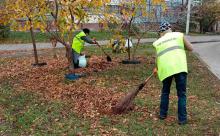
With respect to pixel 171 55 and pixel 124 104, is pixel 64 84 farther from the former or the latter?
pixel 171 55

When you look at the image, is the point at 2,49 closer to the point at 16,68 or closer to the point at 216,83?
Result: the point at 16,68

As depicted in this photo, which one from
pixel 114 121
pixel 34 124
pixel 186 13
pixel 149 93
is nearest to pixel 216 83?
pixel 149 93

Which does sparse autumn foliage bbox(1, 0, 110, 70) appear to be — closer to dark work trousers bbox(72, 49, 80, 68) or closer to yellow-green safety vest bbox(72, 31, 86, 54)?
yellow-green safety vest bbox(72, 31, 86, 54)

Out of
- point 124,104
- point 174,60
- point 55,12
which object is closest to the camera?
point 174,60

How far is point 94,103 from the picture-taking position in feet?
24.9

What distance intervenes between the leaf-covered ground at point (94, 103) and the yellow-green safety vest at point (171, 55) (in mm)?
869

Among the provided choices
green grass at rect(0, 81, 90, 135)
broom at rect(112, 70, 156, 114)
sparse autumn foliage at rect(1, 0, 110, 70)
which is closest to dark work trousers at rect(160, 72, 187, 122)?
broom at rect(112, 70, 156, 114)

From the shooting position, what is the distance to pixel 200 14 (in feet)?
101

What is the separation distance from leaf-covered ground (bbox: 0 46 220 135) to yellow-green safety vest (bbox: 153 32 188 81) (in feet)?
2.85

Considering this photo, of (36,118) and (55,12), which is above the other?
(55,12)

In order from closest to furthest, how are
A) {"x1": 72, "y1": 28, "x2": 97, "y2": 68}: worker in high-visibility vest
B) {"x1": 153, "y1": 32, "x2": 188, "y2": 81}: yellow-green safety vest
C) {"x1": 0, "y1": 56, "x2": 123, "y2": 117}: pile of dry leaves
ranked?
1. {"x1": 153, "y1": 32, "x2": 188, "y2": 81}: yellow-green safety vest
2. {"x1": 0, "y1": 56, "x2": 123, "y2": 117}: pile of dry leaves
3. {"x1": 72, "y1": 28, "x2": 97, "y2": 68}: worker in high-visibility vest

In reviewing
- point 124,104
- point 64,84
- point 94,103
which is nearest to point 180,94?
point 124,104

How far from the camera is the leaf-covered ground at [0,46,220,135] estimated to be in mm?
6293

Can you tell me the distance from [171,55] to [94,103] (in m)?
2.01
